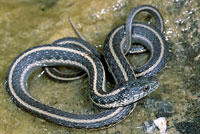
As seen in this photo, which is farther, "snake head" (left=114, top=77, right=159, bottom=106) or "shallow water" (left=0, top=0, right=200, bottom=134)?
"shallow water" (left=0, top=0, right=200, bottom=134)

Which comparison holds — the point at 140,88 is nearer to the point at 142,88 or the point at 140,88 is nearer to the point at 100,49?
the point at 142,88

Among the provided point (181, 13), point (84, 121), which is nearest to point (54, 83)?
point (84, 121)

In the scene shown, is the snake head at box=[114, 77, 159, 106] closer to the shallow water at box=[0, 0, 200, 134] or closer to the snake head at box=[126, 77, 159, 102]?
the snake head at box=[126, 77, 159, 102]

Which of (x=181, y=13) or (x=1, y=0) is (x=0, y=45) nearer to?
(x=1, y=0)

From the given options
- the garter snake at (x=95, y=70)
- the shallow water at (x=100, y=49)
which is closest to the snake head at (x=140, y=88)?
the garter snake at (x=95, y=70)

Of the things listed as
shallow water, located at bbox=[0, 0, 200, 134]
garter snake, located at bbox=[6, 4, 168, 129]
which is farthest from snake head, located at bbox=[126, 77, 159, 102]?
shallow water, located at bbox=[0, 0, 200, 134]

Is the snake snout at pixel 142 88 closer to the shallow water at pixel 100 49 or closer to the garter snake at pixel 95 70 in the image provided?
the garter snake at pixel 95 70

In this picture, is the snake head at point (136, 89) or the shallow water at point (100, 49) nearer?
the snake head at point (136, 89)

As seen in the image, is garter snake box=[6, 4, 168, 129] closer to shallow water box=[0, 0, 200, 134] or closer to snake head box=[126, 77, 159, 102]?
snake head box=[126, 77, 159, 102]
